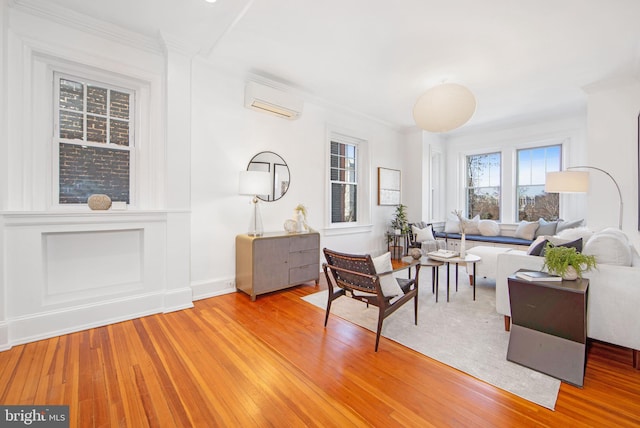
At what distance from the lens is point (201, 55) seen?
3.27 metres

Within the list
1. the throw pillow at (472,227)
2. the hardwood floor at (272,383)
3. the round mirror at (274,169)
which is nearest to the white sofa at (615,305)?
the hardwood floor at (272,383)

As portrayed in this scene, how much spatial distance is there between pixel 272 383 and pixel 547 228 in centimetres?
557

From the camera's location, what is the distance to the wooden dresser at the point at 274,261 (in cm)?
338

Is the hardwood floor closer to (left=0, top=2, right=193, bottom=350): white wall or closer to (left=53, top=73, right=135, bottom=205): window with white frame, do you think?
(left=0, top=2, right=193, bottom=350): white wall

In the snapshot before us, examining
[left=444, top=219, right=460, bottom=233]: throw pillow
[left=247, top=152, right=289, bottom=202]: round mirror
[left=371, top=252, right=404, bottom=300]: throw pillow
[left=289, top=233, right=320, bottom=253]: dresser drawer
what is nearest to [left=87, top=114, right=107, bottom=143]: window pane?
[left=247, top=152, right=289, bottom=202]: round mirror

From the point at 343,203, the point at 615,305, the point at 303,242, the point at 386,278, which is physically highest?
the point at 343,203

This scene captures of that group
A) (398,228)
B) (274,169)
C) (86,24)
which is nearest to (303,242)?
(274,169)

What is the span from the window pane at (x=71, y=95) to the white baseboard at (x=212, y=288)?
2185 millimetres

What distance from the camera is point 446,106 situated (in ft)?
9.25

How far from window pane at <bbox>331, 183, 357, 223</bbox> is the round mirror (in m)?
1.24

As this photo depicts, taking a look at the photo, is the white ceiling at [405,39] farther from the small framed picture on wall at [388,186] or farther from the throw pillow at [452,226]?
the throw pillow at [452,226]

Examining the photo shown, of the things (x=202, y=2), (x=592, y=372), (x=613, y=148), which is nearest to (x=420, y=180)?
(x=613, y=148)

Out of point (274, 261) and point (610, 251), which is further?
point (274, 261)

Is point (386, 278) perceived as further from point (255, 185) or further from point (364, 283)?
point (255, 185)
